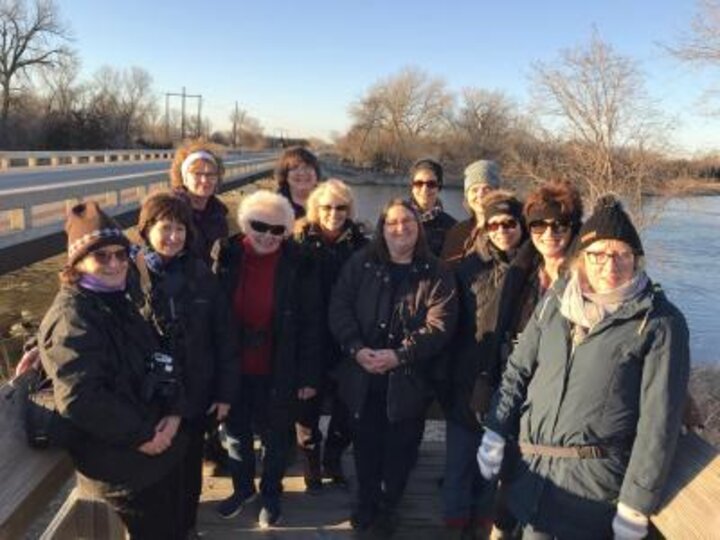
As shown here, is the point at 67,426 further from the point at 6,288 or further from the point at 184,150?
the point at 6,288

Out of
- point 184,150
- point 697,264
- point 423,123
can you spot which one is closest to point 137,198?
point 184,150

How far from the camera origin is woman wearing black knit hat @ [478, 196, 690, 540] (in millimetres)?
2240

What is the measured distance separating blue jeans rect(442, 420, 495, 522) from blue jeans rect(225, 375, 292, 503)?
33.2 inches

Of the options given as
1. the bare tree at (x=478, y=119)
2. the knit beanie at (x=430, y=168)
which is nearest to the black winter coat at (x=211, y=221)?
the knit beanie at (x=430, y=168)

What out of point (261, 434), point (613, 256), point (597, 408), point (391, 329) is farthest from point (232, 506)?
→ point (613, 256)

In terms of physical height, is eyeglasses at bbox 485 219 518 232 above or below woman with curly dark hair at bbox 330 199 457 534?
above

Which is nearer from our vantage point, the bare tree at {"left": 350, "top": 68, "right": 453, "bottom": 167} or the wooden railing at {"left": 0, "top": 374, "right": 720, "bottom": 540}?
the wooden railing at {"left": 0, "top": 374, "right": 720, "bottom": 540}

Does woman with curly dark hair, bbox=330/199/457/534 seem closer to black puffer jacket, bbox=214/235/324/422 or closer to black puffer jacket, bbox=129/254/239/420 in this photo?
black puffer jacket, bbox=214/235/324/422

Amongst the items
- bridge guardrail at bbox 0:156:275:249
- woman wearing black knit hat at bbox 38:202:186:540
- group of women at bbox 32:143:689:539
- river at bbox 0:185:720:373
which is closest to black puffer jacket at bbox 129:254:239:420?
group of women at bbox 32:143:689:539

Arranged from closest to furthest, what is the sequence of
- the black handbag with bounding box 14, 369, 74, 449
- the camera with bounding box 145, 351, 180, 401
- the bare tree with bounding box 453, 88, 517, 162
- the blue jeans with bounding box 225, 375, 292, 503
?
the black handbag with bounding box 14, 369, 74, 449, the camera with bounding box 145, 351, 180, 401, the blue jeans with bounding box 225, 375, 292, 503, the bare tree with bounding box 453, 88, 517, 162

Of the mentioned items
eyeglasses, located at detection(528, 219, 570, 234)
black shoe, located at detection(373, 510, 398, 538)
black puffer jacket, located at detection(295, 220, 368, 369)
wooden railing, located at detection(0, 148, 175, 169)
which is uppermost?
eyeglasses, located at detection(528, 219, 570, 234)

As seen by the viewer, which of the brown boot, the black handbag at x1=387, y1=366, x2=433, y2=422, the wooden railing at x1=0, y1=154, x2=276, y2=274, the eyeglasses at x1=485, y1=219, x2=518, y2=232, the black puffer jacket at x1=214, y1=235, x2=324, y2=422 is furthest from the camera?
the wooden railing at x1=0, y1=154, x2=276, y2=274

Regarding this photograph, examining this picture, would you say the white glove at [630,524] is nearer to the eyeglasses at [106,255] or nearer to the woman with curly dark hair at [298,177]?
the eyeglasses at [106,255]

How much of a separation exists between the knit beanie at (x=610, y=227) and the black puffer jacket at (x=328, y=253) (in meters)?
1.51
